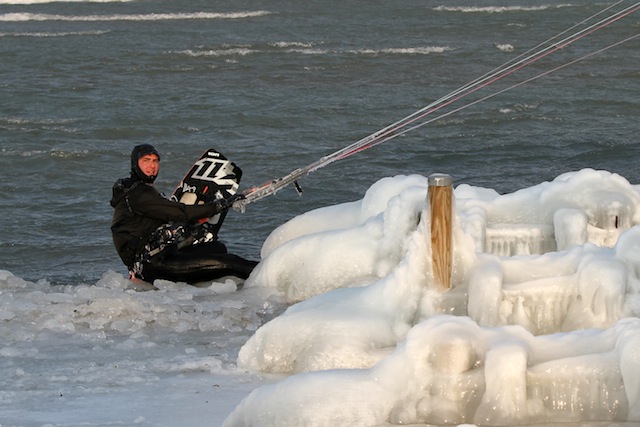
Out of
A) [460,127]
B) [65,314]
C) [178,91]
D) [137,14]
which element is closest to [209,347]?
[65,314]

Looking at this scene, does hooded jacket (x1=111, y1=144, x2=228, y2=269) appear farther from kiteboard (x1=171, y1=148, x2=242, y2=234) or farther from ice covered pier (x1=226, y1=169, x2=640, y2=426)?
ice covered pier (x1=226, y1=169, x2=640, y2=426)

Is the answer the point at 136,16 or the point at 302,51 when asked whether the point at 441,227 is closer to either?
the point at 302,51

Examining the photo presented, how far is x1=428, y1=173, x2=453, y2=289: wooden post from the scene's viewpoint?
741 cm

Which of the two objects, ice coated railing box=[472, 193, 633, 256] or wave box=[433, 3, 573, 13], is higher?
wave box=[433, 3, 573, 13]

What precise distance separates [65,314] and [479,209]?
267 cm

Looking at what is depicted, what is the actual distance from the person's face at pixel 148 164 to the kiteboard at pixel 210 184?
606mm

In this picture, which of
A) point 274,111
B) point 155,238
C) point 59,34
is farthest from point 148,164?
point 59,34

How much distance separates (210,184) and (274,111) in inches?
313

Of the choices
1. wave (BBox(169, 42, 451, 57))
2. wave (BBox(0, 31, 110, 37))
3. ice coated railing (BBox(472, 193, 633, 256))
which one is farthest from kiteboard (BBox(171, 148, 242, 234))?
wave (BBox(0, 31, 110, 37))

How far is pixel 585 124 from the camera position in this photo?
54.9 ft

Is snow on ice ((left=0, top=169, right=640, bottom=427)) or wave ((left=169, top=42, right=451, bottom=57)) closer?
snow on ice ((left=0, top=169, right=640, bottom=427))

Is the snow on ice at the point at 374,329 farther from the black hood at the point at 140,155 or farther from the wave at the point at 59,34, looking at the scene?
the wave at the point at 59,34

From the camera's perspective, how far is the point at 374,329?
24.1 ft

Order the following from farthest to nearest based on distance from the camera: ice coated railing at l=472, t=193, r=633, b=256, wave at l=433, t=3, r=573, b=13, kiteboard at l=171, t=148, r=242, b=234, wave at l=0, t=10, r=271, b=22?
wave at l=0, t=10, r=271, b=22
wave at l=433, t=3, r=573, b=13
kiteboard at l=171, t=148, r=242, b=234
ice coated railing at l=472, t=193, r=633, b=256
